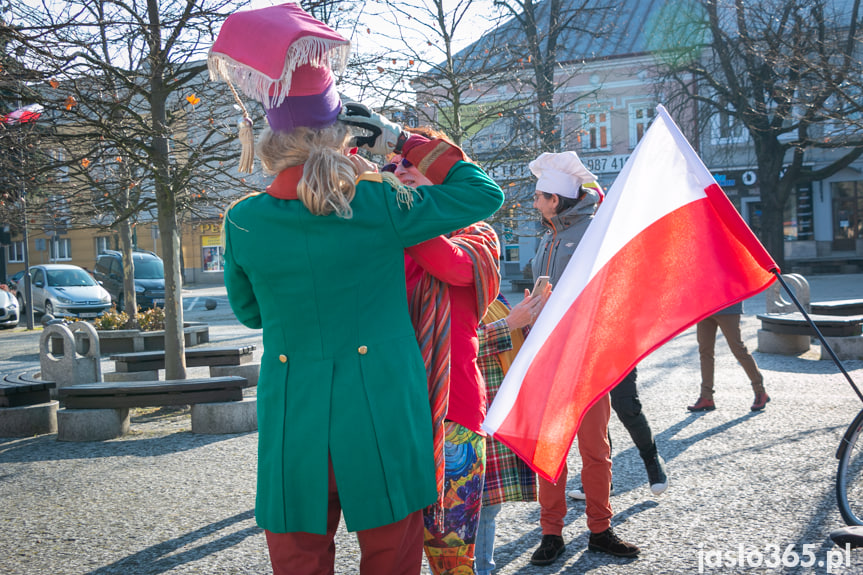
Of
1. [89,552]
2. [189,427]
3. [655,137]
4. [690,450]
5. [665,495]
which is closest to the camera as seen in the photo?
[655,137]

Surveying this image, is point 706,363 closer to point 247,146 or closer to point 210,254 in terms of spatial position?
point 247,146

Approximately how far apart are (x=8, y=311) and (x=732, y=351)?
64.6 feet

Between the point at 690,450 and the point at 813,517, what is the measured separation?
1.65 m

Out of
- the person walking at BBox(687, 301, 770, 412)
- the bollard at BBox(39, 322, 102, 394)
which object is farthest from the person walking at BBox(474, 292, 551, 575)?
the bollard at BBox(39, 322, 102, 394)

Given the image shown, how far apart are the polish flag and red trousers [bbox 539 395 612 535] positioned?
1.34 meters

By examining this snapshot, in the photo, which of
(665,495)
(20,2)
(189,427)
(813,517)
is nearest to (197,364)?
(189,427)

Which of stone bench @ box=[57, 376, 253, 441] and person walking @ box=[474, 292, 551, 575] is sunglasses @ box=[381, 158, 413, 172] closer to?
person walking @ box=[474, 292, 551, 575]

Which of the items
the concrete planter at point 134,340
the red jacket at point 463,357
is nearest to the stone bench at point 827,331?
the red jacket at point 463,357

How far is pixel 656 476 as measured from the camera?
15.6 feet

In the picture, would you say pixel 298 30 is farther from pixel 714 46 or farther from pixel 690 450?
pixel 714 46

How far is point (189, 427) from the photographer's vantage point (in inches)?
303

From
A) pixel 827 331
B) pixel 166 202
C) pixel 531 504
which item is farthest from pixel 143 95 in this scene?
pixel 827 331

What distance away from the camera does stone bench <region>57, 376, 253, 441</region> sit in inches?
284

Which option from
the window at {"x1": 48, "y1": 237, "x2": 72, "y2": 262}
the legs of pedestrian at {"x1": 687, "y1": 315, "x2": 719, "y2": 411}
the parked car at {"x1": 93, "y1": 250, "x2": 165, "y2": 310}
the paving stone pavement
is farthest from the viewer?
the window at {"x1": 48, "y1": 237, "x2": 72, "y2": 262}
